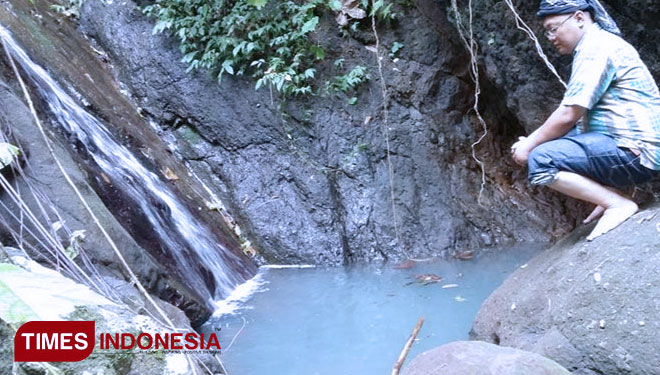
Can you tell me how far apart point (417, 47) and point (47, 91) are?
4.13m

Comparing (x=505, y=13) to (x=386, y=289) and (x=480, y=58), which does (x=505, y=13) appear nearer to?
→ (x=480, y=58)

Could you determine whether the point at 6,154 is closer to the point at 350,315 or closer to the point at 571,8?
the point at 350,315

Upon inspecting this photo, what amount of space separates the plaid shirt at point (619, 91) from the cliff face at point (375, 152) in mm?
2855

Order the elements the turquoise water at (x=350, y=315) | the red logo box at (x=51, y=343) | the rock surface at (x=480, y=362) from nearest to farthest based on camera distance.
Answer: the red logo box at (x=51, y=343) < the rock surface at (x=480, y=362) < the turquoise water at (x=350, y=315)

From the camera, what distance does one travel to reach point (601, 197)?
2.95 meters

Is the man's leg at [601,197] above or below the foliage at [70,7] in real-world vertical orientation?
below

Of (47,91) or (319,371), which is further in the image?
(47,91)

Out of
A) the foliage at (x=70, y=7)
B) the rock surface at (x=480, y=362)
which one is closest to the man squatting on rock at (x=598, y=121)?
the rock surface at (x=480, y=362)

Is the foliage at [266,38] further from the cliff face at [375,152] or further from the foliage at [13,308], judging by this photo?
the foliage at [13,308]

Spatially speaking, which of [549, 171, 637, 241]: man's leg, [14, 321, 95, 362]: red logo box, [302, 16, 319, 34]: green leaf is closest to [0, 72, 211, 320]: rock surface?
[14, 321, 95, 362]: red logo box

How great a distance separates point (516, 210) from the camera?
6.31 m

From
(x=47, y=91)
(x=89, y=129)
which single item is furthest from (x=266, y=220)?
(x=47, y=91)

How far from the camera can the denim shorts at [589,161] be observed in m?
2.82

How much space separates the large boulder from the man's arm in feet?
1.97
